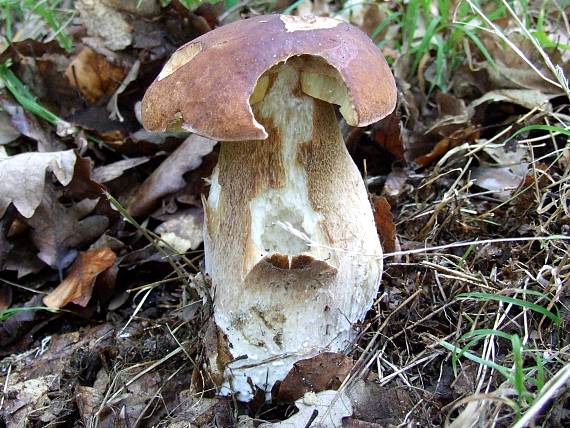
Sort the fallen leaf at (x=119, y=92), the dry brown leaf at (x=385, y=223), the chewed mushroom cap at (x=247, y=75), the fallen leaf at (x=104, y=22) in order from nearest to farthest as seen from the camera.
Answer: the chewed mushroom cap at (x=247, y=75), the dry brown leaf at (x=385, y=223), the fallen leaf at (x=119, y=92), the fallen leaf at (x=104, y=22)

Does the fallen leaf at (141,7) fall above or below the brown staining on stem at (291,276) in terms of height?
above

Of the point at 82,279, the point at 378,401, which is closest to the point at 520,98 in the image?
the point at 378,401

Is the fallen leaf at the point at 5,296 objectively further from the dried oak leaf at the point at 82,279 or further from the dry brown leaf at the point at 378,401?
the dry brown leaf at the point at 378,401

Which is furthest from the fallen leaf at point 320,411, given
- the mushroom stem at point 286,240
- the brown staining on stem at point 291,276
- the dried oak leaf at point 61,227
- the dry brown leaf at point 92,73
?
the dry brown leaf at point 92,73

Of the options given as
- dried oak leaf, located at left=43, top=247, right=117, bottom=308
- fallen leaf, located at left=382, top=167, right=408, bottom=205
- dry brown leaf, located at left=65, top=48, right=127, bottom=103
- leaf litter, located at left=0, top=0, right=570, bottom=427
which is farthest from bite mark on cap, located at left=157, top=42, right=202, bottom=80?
dry brown leaf, located at left=65, top=48, right=127, bottom=103

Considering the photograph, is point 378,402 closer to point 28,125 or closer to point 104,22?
point 28,125

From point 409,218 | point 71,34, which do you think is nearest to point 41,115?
point 71,34

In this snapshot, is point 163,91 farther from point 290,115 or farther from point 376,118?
point 376,118

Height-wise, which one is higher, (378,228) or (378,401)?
(378,228)
